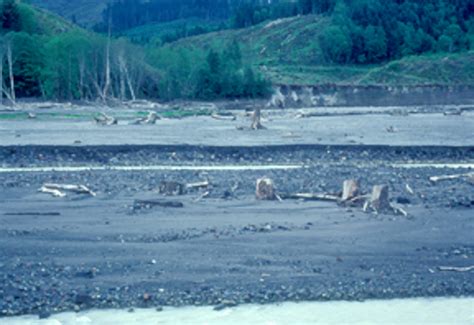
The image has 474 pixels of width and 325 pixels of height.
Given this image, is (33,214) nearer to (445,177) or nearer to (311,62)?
(445,177)

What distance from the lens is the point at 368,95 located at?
83.4 meters

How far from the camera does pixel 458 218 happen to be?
17.6 m

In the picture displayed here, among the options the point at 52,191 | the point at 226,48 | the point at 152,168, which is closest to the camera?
the point at 52,191

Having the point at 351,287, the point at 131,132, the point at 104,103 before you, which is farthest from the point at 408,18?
the point at 351,287

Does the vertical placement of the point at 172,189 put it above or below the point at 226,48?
below

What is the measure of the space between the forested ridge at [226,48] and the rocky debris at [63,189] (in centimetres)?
4679

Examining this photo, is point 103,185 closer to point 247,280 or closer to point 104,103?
point 247,280

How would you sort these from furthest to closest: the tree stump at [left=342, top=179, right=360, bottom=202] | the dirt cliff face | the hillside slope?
1. the hillside slope
2. the dirt cliff face
3. the tree stump at [left=342, top=179, right=360, bottom=202]

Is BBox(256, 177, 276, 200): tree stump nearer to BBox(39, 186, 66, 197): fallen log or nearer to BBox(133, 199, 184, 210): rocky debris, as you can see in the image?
BBox(133, 199, 184, 210): rocky debris

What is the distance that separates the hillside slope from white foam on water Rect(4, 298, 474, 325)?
3145 inches

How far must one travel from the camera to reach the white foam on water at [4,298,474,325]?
38.7 ft

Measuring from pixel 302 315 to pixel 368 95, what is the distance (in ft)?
239

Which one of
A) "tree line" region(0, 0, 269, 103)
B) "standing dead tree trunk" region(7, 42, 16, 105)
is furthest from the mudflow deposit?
"tree line" region(0, 0, 269, 103)

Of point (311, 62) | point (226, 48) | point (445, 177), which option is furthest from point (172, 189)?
point (311, 62)
